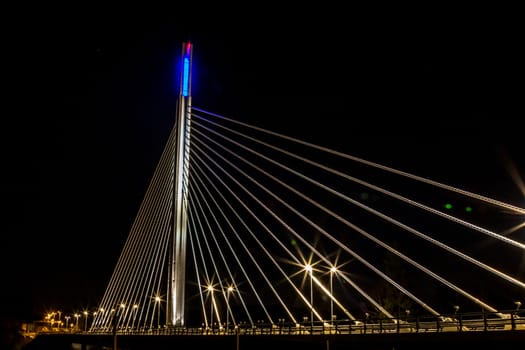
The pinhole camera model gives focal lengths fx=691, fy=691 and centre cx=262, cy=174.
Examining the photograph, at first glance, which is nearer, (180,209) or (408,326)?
(408,326)

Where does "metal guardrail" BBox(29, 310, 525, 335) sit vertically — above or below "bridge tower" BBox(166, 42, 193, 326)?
below

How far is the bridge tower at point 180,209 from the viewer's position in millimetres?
41469

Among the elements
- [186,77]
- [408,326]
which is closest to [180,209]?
→ [186,77]

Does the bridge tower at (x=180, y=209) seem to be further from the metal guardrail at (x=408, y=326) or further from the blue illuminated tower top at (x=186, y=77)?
the metal guardrail at (x=408, y=326)

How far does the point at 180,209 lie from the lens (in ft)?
141

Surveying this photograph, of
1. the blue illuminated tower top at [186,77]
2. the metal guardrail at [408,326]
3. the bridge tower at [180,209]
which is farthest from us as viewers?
the blue illuminated tower top at [186,77]

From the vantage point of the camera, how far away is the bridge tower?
136 ft

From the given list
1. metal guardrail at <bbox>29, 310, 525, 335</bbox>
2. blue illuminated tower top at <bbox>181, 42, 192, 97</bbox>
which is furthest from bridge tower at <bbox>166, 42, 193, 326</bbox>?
metal guardrail at <bbox>29, 310, 525, 335</bbox>

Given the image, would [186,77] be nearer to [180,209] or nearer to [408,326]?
[180,209]

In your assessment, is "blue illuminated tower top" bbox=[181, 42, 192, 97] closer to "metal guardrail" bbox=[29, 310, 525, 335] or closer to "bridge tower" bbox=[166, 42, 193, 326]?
"bridge tower" bbox=[166, 42, 193, 326]

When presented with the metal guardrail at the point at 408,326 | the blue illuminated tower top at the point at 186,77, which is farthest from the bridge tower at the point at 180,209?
the metal guardrail at the point at 408,326

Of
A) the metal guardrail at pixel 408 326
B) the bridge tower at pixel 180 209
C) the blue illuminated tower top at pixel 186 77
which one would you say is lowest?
the metal guardrail at pixel 408 326

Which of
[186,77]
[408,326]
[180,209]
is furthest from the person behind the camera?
[186,77]

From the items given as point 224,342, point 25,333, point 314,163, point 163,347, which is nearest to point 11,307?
point 25,333
